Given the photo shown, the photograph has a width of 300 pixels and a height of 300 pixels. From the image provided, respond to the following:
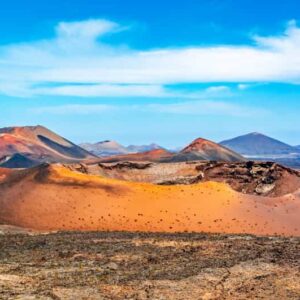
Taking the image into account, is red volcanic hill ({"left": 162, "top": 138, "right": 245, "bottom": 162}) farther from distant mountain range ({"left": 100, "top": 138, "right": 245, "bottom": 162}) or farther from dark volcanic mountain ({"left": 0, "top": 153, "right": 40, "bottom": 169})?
dark volcanic mountain ({"left": 0, "top": 153, "right": 40, "bottom": 169})

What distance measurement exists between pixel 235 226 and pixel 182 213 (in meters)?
2.92

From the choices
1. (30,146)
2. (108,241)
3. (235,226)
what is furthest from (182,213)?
(30,146)

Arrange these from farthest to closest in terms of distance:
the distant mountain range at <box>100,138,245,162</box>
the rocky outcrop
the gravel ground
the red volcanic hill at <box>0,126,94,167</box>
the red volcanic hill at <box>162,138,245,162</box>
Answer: the red volcanic hill at <box>0,126,94,167</box>
the red volcanic hill at <box>162,138,245,162</box>
the distant mountain range at <box>100,138,245,162</box>
the rocky outcrop
the gravel ground

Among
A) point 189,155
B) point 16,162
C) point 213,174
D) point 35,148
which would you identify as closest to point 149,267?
point 213,174

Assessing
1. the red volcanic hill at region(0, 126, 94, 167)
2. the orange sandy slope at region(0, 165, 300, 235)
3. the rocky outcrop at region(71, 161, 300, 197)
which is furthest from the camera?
the red volcanic hill at region(0, 126, 94, 167)

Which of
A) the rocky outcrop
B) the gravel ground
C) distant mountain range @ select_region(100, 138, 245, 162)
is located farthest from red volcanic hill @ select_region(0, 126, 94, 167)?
the gravel ground

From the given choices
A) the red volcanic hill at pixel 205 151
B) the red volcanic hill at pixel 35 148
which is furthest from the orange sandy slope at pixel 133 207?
the red volcanic hill at pixel 35 148

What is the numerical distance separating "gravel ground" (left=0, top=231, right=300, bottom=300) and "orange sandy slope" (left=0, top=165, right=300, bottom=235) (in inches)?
178

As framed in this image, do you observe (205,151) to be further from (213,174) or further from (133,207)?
(133,207)

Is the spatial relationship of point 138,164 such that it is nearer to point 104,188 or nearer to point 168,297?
point 104,188

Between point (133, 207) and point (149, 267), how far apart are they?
1368 cm

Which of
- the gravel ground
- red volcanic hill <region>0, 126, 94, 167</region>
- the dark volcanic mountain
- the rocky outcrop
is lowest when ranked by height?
the gravel ground

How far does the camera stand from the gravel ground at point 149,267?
16.3 m

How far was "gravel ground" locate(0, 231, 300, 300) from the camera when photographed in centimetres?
1630
